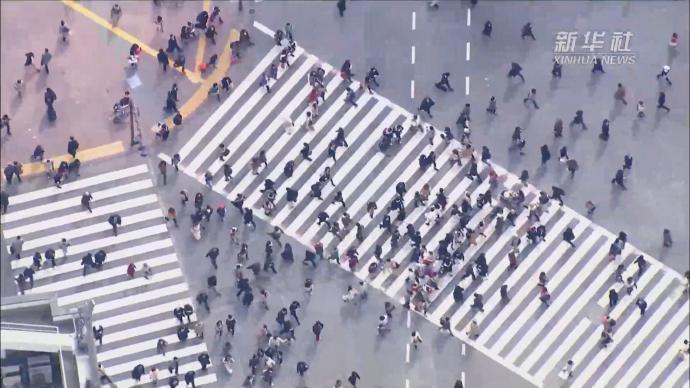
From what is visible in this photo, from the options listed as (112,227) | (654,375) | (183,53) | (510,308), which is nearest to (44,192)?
(112,227)

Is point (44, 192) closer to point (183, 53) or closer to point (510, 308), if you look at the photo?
point (183, 53)

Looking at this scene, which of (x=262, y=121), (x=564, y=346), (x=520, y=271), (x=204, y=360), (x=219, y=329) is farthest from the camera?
(x=262, y=121)

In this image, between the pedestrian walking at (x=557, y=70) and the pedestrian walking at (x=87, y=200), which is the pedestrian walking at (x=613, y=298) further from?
the pedestrian walking at (x=87, y=200)

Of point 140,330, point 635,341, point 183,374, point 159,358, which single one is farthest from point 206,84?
point 635,341

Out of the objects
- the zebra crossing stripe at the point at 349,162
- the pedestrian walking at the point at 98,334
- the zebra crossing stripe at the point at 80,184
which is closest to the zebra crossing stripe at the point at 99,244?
the zebra crossing stripe at the point at 80,184

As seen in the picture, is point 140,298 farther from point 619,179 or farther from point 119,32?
point 619,179
